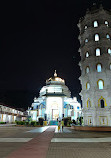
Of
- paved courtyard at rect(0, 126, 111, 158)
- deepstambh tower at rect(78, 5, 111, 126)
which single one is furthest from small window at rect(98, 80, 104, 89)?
paved courtyard at rect(0, 126, 111, 158)

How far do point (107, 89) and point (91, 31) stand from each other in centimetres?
1379

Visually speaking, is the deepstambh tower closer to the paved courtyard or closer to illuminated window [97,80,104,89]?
illuminated window [97,80,104,89]

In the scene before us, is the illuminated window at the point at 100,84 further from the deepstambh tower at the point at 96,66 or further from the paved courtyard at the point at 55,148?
the paved courtyard at the point at 55,148

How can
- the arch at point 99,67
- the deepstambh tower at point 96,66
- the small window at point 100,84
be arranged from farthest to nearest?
the arch at point 99,67 < the small window at point 100,84 < the deepstambh tower at point 96,66

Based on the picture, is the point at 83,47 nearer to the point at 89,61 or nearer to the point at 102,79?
the point at 89,61

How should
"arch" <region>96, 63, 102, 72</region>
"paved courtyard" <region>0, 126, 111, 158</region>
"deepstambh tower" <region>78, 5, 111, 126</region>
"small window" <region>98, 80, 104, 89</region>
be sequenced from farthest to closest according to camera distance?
"arch" <region>96, 63, 102, 72</region>, "small window" <region>98, 80, 104, 89</region>, "deepstambh tower" <region>78, 5, 111, 126</region>, "paved courtyard" <region>0, 126, 111, 158</region>

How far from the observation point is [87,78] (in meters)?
32.5

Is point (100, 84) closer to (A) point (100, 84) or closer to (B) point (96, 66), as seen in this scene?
(A) point (100, 84)

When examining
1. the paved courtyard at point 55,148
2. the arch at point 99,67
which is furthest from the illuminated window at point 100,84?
the paved courtyard at point 55,148

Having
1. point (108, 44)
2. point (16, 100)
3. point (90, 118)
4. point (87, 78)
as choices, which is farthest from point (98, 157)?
point (16, 100)

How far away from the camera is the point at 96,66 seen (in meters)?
32.2

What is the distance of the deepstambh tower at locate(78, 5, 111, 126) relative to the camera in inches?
1165

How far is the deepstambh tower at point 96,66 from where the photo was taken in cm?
2959

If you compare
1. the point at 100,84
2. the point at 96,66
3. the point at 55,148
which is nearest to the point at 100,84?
the point at 100,84
